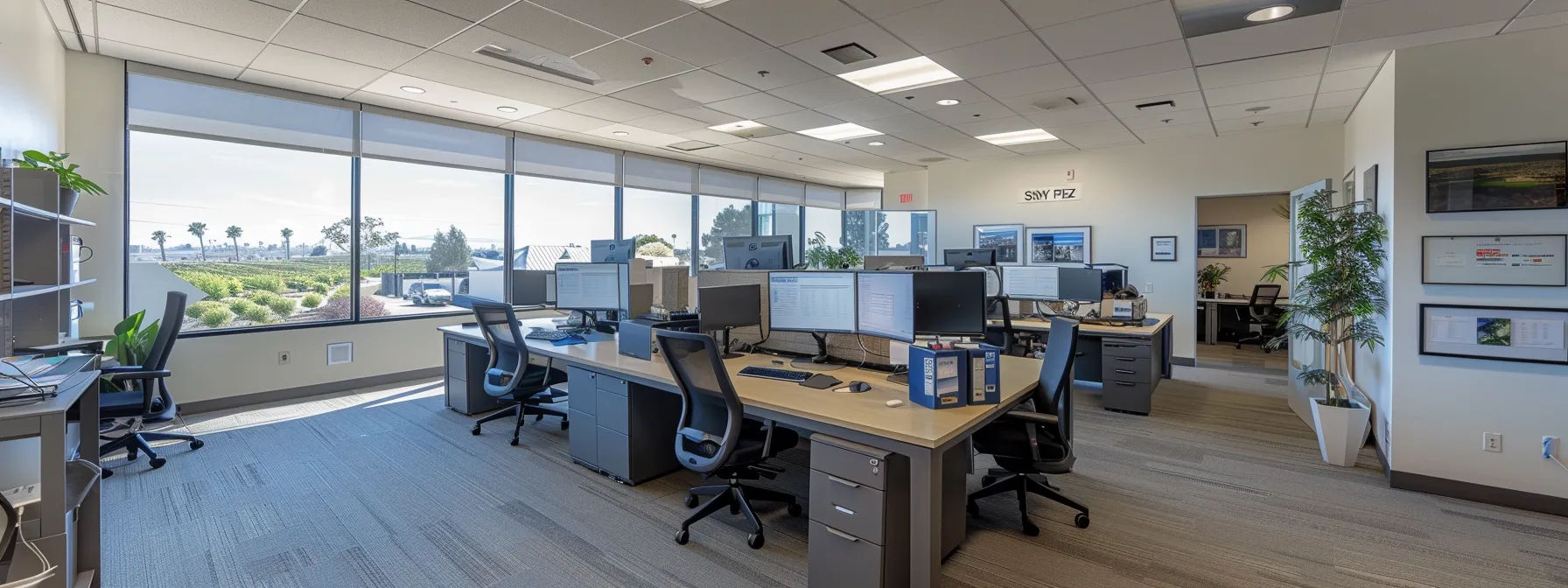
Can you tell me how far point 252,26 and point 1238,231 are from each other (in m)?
11.2

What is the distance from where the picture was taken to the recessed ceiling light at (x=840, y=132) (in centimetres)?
631

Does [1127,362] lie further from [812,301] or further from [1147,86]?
[812,301]

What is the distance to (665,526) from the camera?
281 centimetres

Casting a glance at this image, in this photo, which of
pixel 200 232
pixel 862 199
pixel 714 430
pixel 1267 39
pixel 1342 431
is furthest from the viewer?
pixel 862 199

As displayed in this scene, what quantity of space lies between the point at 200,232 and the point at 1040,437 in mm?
6045

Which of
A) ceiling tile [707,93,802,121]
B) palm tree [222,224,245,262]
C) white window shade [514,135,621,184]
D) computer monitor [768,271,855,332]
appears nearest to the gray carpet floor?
computer monitor [768,271,855,332]

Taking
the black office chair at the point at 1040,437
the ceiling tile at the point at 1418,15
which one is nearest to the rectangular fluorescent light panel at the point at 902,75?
the ceiling tile at the point at 1418,15

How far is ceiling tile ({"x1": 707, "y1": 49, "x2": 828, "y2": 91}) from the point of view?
4084 mm

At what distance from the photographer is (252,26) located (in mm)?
3580

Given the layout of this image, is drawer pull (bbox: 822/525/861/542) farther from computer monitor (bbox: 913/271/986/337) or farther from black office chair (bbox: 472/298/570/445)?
black office chair (bbox: 472/298/570/445)

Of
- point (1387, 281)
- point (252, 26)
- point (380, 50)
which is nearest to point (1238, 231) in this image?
point (1387, 281)

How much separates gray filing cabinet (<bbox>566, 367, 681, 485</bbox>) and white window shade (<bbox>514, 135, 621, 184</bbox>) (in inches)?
157

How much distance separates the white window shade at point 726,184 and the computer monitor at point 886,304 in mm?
6039

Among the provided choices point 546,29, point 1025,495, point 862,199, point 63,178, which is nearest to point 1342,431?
point 1025,495
